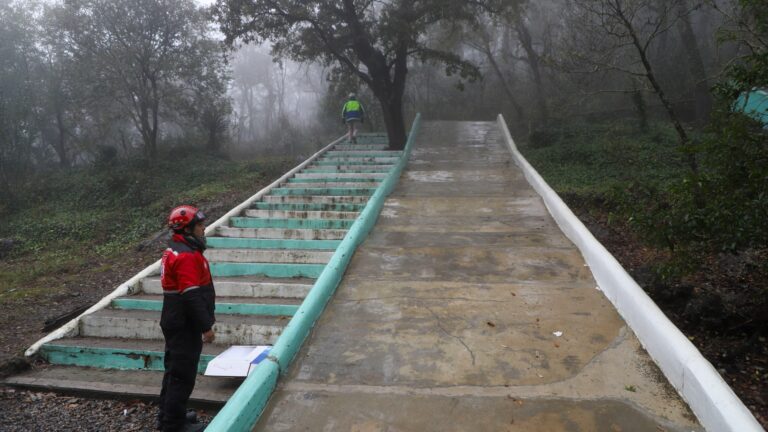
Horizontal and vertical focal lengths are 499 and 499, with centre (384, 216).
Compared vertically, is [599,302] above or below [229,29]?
below

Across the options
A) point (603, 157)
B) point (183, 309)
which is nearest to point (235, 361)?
point (183, 309)

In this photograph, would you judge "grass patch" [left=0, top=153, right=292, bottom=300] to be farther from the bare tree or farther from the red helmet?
the bare tree

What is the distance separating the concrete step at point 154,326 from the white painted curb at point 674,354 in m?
3.19

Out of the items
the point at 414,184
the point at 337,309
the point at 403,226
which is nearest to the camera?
the point at 337,309

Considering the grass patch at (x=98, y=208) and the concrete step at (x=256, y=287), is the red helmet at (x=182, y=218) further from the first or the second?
the grass patch at (x=98, y=208)

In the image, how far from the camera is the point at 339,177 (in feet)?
35.2

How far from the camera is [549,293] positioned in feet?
14.7

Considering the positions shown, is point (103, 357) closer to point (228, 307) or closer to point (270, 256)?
point (228, 307)

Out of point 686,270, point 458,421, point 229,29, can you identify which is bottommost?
point 458,421

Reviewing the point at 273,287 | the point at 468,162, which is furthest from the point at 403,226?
the point at 468,162

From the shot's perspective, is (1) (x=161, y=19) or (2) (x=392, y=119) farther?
(1) (x=161, y=19)

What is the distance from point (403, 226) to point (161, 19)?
1301 cm

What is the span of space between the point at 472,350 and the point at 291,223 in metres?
4.97

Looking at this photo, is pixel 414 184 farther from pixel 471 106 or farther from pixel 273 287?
pixel 471 106
